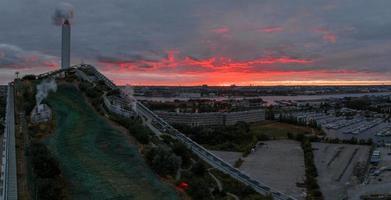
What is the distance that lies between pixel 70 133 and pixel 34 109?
4.36 metres

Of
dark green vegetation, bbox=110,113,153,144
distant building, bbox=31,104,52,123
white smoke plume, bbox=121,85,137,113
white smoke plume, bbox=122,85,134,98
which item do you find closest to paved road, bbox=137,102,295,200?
white smoke plume, bbox=121,85,137,113

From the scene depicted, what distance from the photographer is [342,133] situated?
5147 cm

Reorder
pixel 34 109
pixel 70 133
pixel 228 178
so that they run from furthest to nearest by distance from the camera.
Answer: pixel 34 109, pixel 70 133, pixel 228 178

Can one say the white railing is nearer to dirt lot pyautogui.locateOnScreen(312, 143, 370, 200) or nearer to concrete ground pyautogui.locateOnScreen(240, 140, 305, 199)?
concrete ground pyautogui.locateOnScreen(240, 140, 305, 199)

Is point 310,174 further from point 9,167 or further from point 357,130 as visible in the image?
point 357,130

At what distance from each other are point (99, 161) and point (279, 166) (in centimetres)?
1855

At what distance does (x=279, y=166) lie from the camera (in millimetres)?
29422

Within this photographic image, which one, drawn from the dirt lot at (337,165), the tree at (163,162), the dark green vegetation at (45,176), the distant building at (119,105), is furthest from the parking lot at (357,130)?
the dark green vegetation at (45,176)

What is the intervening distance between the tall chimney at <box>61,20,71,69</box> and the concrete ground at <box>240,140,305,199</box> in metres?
14.2

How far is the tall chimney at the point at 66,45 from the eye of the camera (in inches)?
1171

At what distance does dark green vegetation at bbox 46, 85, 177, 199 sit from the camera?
1093 centimetres

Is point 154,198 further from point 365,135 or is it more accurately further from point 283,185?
point 365,135

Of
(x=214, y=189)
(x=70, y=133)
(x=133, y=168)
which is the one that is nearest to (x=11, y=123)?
(x=70, y=133)

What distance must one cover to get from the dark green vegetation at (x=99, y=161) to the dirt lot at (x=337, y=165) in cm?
1138
